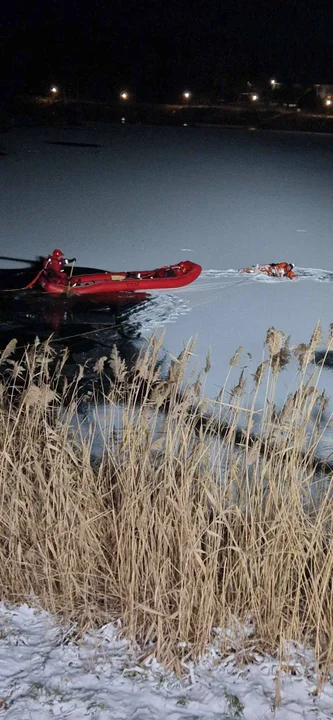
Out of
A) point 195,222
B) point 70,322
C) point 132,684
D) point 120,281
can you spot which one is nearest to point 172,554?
point 132,684

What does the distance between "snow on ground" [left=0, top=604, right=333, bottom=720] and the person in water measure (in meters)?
5.30

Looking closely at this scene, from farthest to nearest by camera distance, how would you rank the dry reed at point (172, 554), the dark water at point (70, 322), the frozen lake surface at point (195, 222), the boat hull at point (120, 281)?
the boat hull at point (120, 281), the frozen lake surface at point (195, 222), the dark water at point (70, 322), the dry reed at point (172, 554)

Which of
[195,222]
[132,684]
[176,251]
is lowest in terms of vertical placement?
[132,684]

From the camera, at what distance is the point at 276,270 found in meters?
7.18

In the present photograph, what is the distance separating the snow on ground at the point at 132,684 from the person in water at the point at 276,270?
17.4ft

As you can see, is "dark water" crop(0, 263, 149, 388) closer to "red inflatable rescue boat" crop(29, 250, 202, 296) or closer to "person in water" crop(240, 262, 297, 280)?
"red inflatable rescue boat" crop(29, 250, 202, 296)

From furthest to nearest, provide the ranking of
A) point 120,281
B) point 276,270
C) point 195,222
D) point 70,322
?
point 195,222 < point 276,270 < point 120,281 < point 70,322

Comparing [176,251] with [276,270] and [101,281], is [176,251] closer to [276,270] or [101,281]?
[276,270]

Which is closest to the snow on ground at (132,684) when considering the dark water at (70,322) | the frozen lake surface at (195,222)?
the frozen lake surface at (195,222)

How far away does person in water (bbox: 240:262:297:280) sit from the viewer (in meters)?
7.12

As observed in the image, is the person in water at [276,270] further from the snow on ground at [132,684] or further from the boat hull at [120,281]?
the snow on ground at [132,684]

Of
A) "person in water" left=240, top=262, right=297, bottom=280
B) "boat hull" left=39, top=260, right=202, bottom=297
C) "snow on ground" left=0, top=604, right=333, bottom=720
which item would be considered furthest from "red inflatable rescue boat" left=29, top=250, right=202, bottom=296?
"snow on ground" left=0, top=604, right=333, bottom=720

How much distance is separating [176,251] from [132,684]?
661cm

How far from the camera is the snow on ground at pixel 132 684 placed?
1.85 meters
